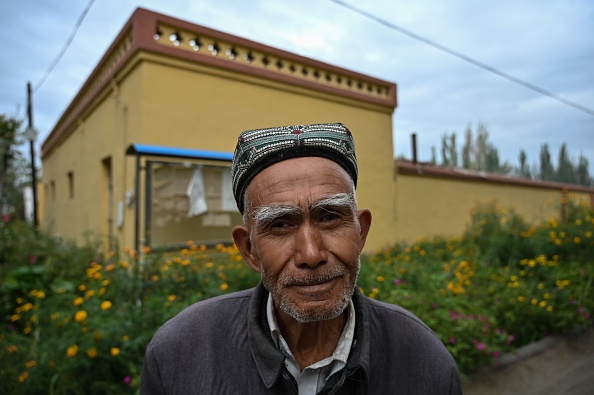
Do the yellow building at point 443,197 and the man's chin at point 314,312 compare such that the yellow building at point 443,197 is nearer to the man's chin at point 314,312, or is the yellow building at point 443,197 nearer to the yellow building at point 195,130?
the yellow building at point 195,130

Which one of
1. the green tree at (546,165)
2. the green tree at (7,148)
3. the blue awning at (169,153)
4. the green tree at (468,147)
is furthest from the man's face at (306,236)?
the green tree at (546,165)

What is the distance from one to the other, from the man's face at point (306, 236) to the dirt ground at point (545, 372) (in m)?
2.27

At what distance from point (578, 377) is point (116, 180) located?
5.80 meters

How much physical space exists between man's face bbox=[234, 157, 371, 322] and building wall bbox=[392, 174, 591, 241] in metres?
6.90

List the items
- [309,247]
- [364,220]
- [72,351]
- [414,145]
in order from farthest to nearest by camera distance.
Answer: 1. [414,145]
2. [72,351]
3. [364,220]
4. [309,247]

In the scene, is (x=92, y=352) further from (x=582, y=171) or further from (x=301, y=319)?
(x=582, y=171)

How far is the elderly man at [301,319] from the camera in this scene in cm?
109

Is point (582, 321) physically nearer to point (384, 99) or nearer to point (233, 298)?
point (233, 298)

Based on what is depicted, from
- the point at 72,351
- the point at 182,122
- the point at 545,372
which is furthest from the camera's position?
the point at 182,122

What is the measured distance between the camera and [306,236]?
1.09 metres

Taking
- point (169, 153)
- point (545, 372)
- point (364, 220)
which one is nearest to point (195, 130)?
point (169, 153)

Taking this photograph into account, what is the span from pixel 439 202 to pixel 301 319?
27.4 ft

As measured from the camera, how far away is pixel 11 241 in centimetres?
487

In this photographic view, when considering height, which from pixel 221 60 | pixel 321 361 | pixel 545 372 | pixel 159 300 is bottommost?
pixel 545 372
